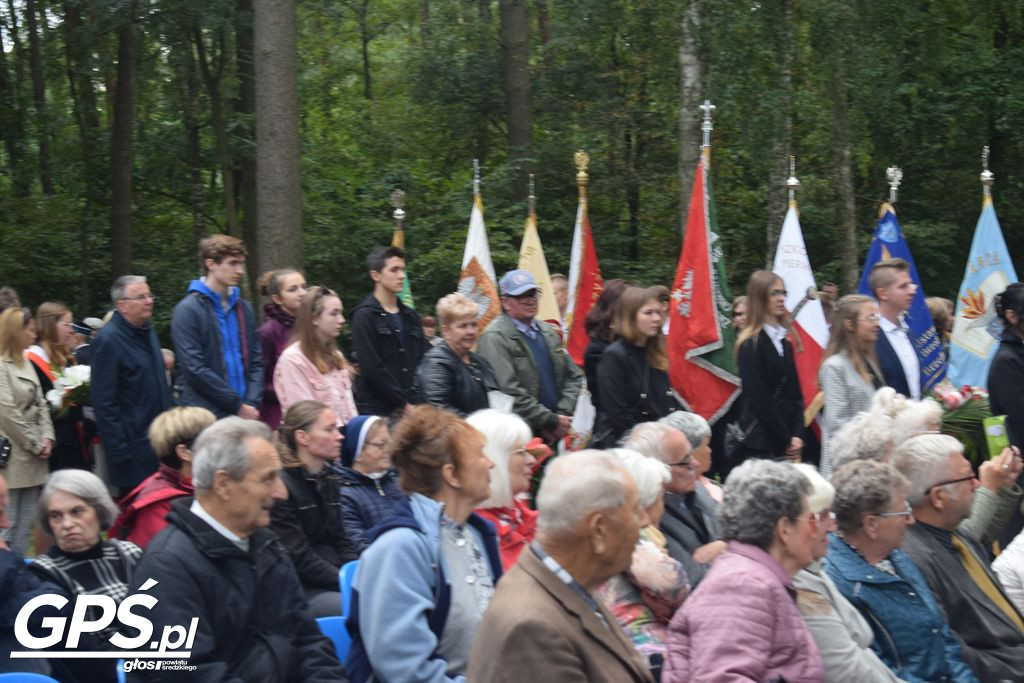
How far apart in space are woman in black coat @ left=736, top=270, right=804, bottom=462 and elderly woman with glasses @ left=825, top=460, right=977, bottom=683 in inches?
122

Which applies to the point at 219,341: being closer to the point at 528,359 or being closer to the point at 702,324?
the point at 528,359

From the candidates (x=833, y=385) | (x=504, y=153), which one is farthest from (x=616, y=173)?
(x=833, y=385)

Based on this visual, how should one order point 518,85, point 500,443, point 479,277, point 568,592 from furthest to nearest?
point 518,85 → point 479,277 → point 500,443 → point 568,592

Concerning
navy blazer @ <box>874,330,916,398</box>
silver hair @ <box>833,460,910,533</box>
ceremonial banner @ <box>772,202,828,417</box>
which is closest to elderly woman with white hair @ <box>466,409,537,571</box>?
silver hair @ <box>833,460,910,533</box>

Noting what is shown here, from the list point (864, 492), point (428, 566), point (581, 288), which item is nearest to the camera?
point (428, 566)

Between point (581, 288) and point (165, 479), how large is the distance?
697 centimetres

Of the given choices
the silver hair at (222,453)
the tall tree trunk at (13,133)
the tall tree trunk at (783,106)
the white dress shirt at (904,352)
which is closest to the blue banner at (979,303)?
A: the tall tree trunk at (783,106)

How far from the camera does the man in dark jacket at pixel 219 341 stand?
714 centimetres

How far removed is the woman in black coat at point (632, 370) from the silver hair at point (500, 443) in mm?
2764

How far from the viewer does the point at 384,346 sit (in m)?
7.49

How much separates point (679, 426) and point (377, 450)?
1396 mm

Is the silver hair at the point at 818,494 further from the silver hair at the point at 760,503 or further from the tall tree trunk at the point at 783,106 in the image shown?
the tall tree trunk at the point at 783,106

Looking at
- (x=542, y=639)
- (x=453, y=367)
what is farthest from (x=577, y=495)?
(x=453, y=367)

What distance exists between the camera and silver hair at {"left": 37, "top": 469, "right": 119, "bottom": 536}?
4461 mm
